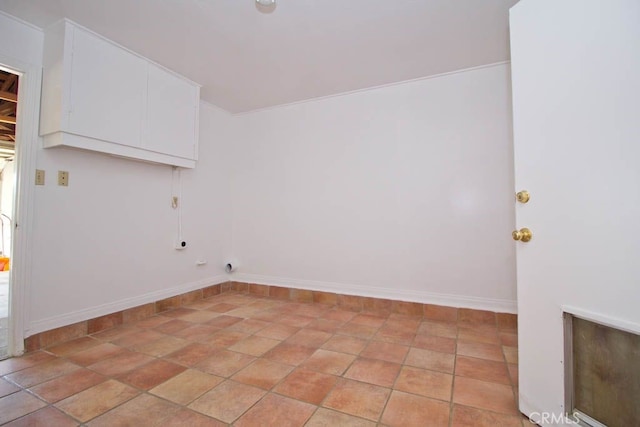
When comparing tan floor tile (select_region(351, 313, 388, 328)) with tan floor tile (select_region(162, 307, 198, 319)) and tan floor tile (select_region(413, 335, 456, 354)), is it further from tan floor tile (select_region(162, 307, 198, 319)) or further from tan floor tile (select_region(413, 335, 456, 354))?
tan floor tile (select_region(162, 307, 198, 319))

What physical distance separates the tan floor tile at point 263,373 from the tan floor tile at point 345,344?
411 millimetres

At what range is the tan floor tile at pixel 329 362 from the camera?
5.87ft

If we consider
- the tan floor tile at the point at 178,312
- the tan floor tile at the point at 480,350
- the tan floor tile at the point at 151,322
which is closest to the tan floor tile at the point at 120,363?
the tan floor tile at the point at 151,322

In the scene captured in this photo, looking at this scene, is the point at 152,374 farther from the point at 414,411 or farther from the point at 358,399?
the point at 414,411

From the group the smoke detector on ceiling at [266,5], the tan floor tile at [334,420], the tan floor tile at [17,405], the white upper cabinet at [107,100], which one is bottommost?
the tan floor tile at [17,405]

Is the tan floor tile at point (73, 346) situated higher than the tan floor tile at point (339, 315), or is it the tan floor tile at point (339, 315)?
the tan floor tile at point (339, 315)

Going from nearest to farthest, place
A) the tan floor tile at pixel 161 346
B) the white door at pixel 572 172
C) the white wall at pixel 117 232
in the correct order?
the white door at pixel 572 172, the tan floor tile at pixel 161 346, the white wall at pixel 117 232

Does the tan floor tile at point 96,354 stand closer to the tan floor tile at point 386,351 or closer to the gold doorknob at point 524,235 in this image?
the tan floor tile at point 386,351

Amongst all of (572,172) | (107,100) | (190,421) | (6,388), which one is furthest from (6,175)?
(572,172)

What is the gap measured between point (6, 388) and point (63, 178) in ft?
4.62

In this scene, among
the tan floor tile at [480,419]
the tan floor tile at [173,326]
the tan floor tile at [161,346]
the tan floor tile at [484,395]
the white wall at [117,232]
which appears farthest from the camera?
the tan floor tile at [173,326]

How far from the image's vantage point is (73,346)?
2102 mm

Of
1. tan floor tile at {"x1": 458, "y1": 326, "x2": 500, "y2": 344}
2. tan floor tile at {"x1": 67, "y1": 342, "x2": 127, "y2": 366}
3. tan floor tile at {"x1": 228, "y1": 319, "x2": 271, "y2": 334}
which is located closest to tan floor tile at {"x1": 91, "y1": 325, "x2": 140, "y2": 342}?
tan floor tile at {"x1": 67, "y1": 342, "x2": 127, "y2": 366}

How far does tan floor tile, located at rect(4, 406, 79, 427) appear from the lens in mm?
1298
